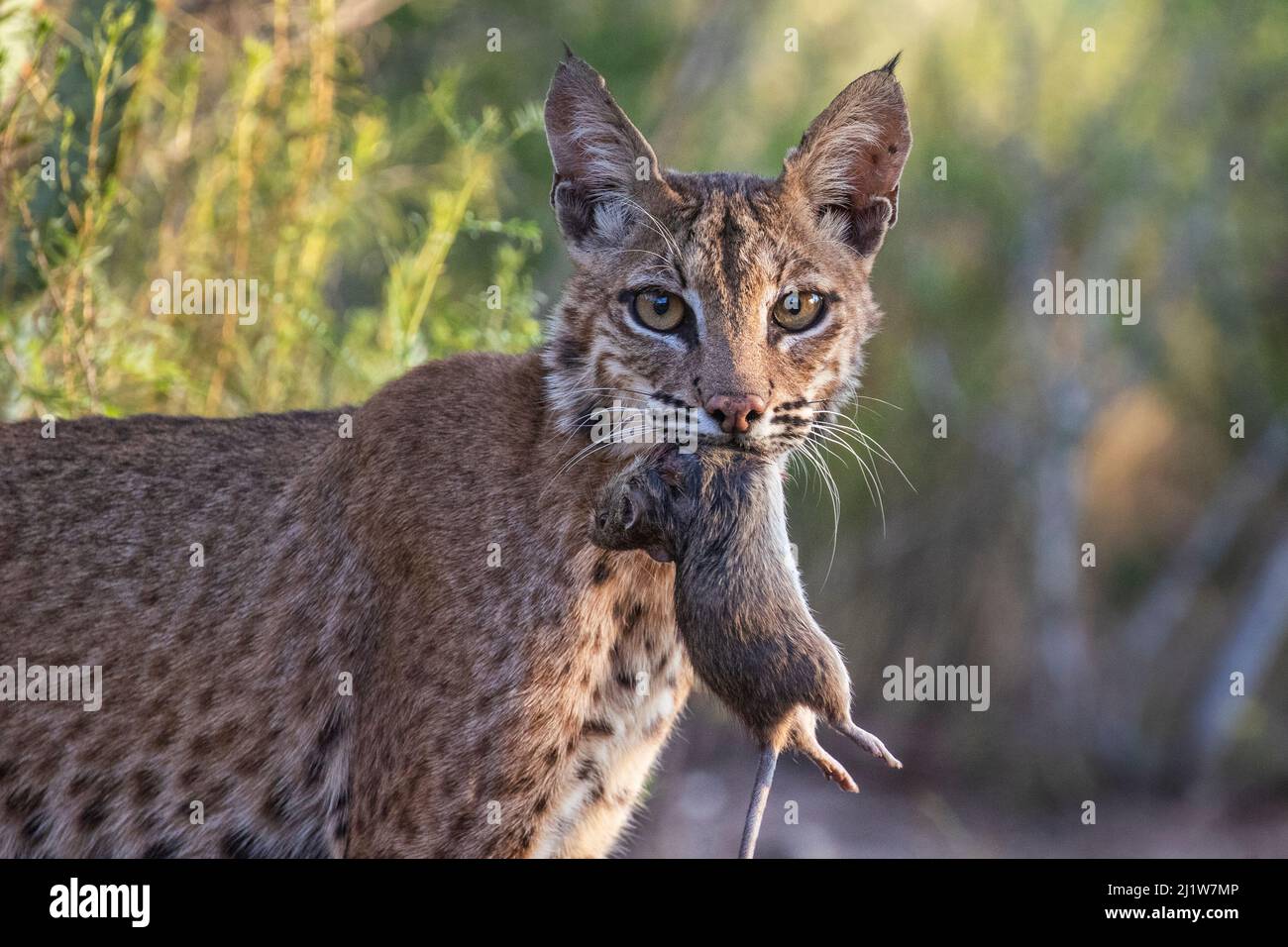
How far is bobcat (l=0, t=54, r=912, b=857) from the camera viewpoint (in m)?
4.48

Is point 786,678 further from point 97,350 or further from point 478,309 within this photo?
point 97,350

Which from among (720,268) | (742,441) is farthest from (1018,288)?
(742,441)

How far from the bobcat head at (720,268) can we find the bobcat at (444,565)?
0.01 m

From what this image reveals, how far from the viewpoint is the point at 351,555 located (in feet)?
16.2

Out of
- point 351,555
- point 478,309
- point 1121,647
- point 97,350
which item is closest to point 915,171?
point 1121,647

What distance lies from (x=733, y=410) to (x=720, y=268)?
0.57 m

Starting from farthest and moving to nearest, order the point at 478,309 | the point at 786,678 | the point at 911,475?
the point at 911,475 < the point at 478,309 < the point at 786,678

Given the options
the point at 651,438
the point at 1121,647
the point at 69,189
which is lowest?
the point at 1121,647

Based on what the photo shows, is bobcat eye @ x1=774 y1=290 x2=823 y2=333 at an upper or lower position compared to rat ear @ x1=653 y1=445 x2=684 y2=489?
upper

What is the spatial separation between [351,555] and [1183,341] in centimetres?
835

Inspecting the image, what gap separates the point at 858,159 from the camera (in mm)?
5117

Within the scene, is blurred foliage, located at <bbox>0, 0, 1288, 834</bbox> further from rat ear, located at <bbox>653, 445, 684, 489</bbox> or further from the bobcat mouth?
rat ear, located at <bbox>653, 445, 684, 489</bbox>

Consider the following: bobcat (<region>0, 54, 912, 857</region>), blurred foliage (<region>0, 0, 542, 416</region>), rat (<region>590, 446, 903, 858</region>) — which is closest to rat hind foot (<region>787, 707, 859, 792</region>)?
rat (<region>590, 446, 903, 858</region>)

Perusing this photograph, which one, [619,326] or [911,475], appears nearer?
[619,326]
